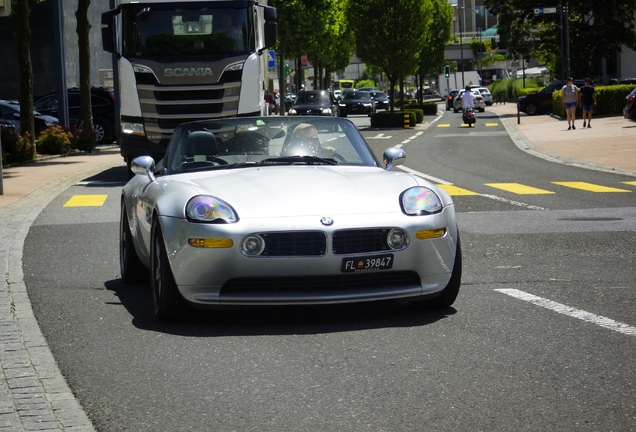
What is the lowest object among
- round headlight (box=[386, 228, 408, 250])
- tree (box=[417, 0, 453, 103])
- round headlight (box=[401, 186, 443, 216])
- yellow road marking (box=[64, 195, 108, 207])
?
yellow road marking (box=[64, 195, 108, 207])

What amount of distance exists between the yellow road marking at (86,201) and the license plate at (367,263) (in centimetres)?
1020

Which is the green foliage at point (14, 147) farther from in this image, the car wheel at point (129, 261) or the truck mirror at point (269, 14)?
the car wheel at point (129, 261)

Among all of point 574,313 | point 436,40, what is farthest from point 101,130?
point 436,40

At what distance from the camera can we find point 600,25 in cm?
6178

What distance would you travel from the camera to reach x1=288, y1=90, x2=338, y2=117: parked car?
4781 cm

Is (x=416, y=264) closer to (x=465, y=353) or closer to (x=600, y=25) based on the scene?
(x=465, y=353)

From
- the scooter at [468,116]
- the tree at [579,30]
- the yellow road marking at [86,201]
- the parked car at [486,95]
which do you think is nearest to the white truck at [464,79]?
the parked car at [486,95]

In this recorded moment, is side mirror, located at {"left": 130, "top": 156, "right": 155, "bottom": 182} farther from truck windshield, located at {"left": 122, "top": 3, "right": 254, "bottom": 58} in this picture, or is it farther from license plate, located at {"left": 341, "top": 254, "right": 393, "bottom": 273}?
truck windshield, located at {"left": 122, "top": 3, "right": 254, "bottom": 58}

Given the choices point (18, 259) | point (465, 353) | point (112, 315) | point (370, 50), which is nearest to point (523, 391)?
point (465, 353)

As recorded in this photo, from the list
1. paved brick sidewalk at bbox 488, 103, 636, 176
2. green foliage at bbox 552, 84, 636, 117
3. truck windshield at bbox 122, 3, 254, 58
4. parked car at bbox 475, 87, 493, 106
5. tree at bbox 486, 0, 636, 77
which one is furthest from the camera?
parked car at bbox 475, 87, 493, 106

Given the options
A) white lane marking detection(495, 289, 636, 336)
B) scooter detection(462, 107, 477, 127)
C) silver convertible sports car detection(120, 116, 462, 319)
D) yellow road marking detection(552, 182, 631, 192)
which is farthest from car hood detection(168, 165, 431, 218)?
scooter detection(462, 107, 477, 127)

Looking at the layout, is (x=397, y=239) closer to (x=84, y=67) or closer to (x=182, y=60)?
(x=182, y=60)

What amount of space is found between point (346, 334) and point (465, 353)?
2.84ft

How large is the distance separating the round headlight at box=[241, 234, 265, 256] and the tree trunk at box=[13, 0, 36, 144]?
2251 cm
